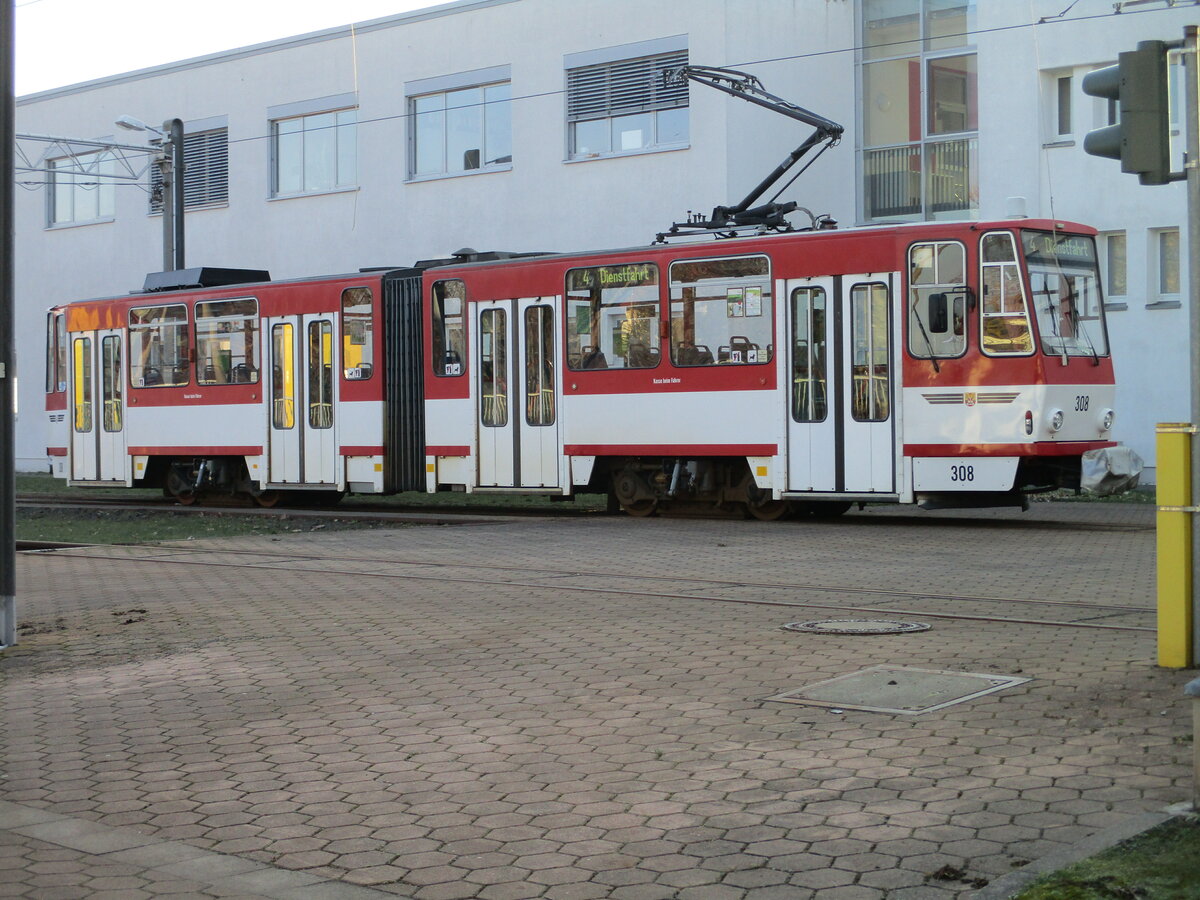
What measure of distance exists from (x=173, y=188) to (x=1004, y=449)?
20404mm

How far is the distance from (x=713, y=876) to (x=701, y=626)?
5000 millimetres

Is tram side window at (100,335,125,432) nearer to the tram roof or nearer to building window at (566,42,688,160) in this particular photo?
the tram roof

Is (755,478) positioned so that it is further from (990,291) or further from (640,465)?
(990,291)

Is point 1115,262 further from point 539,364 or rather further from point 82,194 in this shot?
point 82,194

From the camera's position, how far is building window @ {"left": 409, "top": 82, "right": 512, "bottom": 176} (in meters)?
32.7

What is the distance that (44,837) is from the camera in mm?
5184

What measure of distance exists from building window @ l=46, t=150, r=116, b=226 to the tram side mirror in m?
28.8

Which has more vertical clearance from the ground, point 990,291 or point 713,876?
point 990,291

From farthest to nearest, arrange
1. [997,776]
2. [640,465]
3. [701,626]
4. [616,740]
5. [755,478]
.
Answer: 1. [640,465]
2. [755,478]
3. [701,626]
4. [616,740]
5. [997,776]

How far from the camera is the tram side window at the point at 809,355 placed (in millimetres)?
17422

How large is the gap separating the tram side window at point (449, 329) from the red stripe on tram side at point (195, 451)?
387 centimetres

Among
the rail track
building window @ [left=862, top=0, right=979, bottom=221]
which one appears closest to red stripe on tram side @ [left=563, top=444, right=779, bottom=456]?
the rail track

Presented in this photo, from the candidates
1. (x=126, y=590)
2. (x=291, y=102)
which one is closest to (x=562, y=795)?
(x=126, y=590)

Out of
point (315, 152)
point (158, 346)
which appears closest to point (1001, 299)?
point (158, 346)
